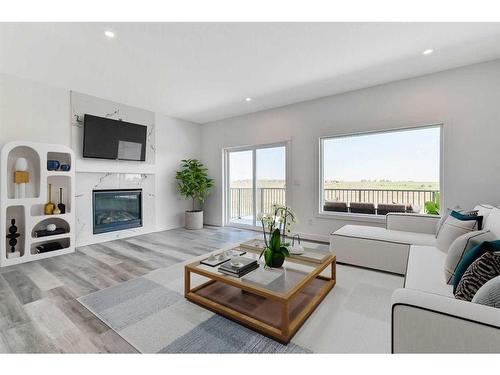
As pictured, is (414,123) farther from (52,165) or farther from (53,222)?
(53,222)

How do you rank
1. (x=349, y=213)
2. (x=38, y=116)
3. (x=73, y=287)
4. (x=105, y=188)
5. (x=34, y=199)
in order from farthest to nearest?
(x=105, y=188)
(x=349, y=213)
(x=38, y=116)
(x=34, y=199)
(x=73, y=287)

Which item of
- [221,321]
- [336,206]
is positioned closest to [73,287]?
[221,321]

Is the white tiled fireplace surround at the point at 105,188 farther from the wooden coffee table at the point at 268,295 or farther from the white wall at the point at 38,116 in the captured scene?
the wooden coffee table at the point at 268,295

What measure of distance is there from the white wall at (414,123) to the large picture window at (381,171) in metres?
0.17

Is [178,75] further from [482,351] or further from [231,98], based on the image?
[482,351]

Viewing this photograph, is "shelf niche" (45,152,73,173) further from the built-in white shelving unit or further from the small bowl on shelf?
the small bowl on shelf

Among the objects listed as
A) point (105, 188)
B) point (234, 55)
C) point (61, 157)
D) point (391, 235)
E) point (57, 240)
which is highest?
point (234, 55)

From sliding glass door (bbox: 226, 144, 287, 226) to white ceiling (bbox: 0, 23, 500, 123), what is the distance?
1.44 metres

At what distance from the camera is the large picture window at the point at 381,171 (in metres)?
3.38

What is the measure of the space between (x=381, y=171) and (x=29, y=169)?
213 inches

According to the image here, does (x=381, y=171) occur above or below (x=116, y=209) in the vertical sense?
above

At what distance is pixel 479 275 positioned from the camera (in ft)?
3.67

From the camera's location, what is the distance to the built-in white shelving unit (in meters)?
3.03
